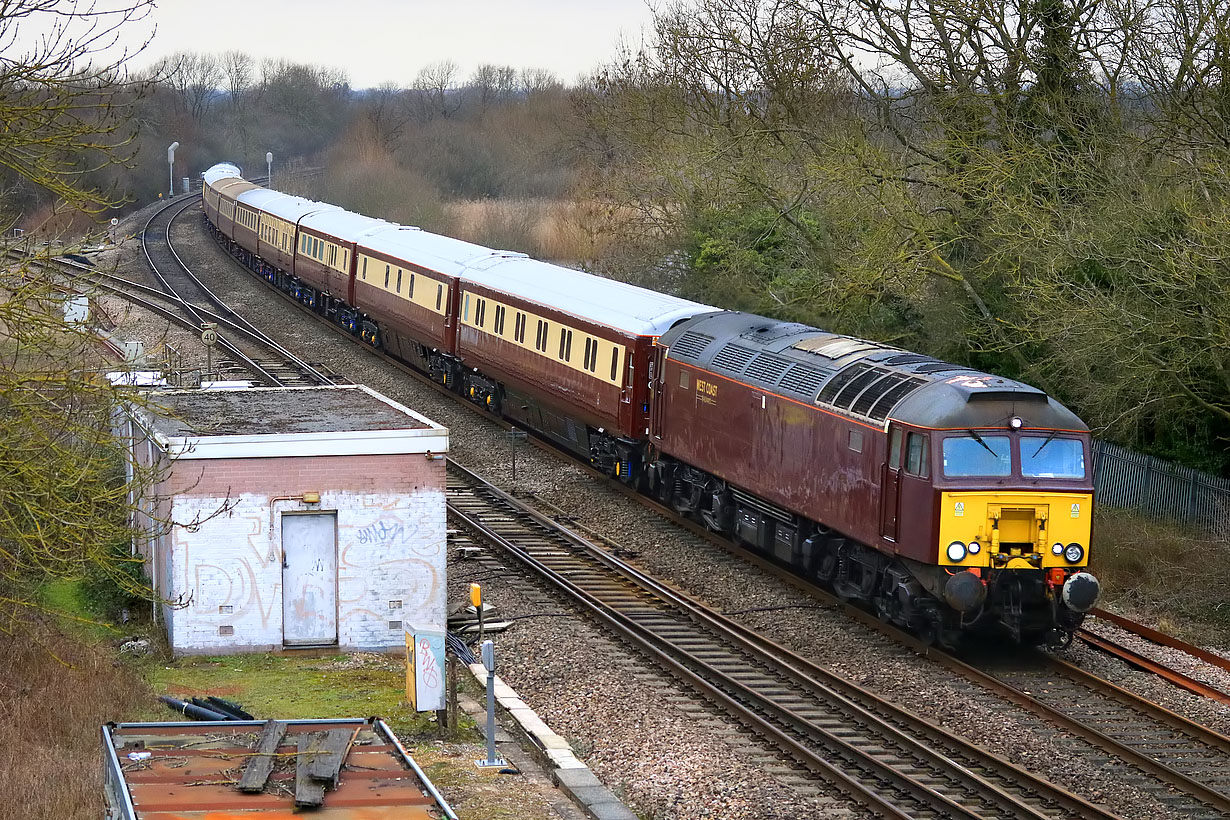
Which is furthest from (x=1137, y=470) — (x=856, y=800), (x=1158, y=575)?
(x=856, y=800)

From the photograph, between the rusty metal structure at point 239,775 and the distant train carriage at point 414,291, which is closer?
the rusty metal structure at point 239,775

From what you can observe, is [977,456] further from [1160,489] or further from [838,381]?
[1160,489]

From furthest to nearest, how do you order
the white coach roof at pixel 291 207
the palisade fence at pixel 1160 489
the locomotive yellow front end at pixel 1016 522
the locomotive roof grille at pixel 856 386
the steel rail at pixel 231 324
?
the white coach roof at pixel 291 207 < the steel rail at pixel 231 324 < the palisade fence at pixel 1160 489 < the locomotive roof grille at pixel 856 386 < the locomotive yellow front end at pixel 1016 522

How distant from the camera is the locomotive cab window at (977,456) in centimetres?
1430

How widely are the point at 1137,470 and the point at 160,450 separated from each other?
1475 cm

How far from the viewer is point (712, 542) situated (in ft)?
64.8

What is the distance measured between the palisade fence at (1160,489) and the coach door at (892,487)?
19.1ft

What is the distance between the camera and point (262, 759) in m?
8.73

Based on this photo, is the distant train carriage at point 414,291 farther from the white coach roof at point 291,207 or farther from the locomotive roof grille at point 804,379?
the locomotive roof grille at point 804,379

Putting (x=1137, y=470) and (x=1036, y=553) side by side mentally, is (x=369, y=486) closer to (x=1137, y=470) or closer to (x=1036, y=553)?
(x=1036, y=553)

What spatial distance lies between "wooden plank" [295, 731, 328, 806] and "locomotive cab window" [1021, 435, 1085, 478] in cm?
834

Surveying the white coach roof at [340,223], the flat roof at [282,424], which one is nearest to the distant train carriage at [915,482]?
the flat roof at [282,424]

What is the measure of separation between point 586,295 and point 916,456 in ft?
36.5

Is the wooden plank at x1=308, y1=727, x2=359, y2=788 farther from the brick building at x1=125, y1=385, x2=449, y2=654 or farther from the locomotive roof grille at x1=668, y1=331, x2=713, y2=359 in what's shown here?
the locomotive roof grille at x1=668, y1=331, x2=713, y2=359
